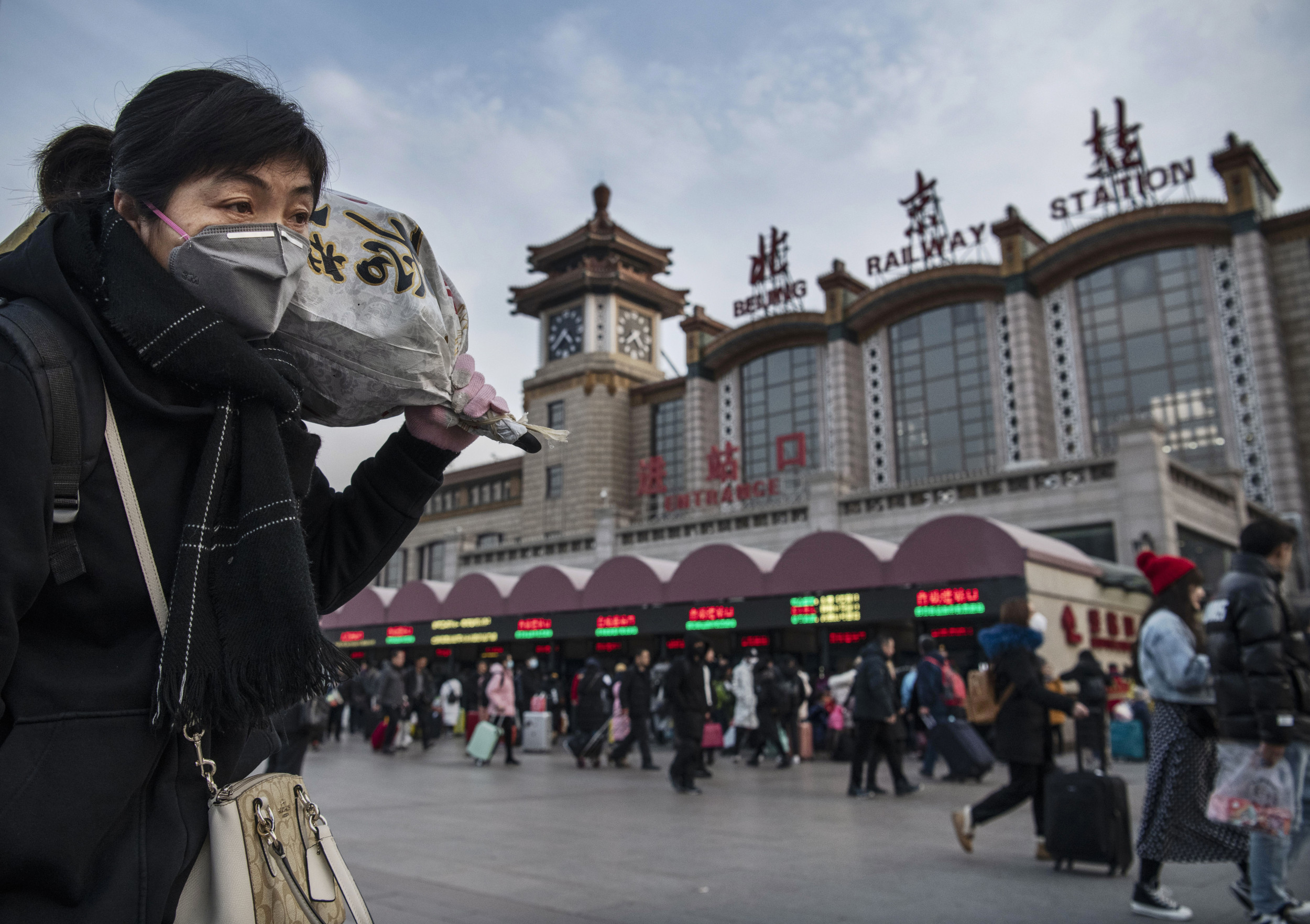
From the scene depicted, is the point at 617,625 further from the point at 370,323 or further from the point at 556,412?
the point at 370,323

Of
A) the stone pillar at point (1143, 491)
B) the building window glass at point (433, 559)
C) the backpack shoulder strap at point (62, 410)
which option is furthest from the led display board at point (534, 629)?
the backpack shoulder strap at point (62, 410)

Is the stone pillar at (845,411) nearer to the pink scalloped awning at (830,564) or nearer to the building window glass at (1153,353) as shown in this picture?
the building window glass at (1153,353)

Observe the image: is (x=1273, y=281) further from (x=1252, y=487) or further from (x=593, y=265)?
(x=593, y=265)

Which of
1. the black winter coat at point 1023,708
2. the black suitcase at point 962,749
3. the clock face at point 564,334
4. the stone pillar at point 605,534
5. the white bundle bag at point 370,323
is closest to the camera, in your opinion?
the white bundle bag at point 370,323

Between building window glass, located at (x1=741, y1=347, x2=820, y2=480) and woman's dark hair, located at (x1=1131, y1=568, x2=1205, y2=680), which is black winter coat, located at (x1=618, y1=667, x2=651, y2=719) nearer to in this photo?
woman's dark hair, located at (x1=1131, y1=568, x2=1205, y2=680)

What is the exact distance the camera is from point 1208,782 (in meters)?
5.52

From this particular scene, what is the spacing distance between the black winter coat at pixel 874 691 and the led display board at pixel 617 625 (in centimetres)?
1253

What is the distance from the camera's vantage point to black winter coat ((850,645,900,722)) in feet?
36.6

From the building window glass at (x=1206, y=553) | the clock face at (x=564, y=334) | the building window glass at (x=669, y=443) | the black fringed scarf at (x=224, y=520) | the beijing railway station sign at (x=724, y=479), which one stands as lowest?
the black fringed scarf at (x=224, y=520)

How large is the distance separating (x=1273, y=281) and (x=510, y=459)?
110 feet

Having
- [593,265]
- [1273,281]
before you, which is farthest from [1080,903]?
[593,265]

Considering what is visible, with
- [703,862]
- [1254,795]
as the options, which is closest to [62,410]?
[1254,795]

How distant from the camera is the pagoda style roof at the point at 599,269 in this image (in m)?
47.5

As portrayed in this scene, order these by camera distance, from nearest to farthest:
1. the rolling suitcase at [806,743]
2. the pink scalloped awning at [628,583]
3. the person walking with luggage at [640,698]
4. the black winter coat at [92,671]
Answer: the black winter coat at [92,671]
the person walking with luggage at [640,698]
the rolling suitcase at [806,743]
the pink scalloped awning at [628,583]
